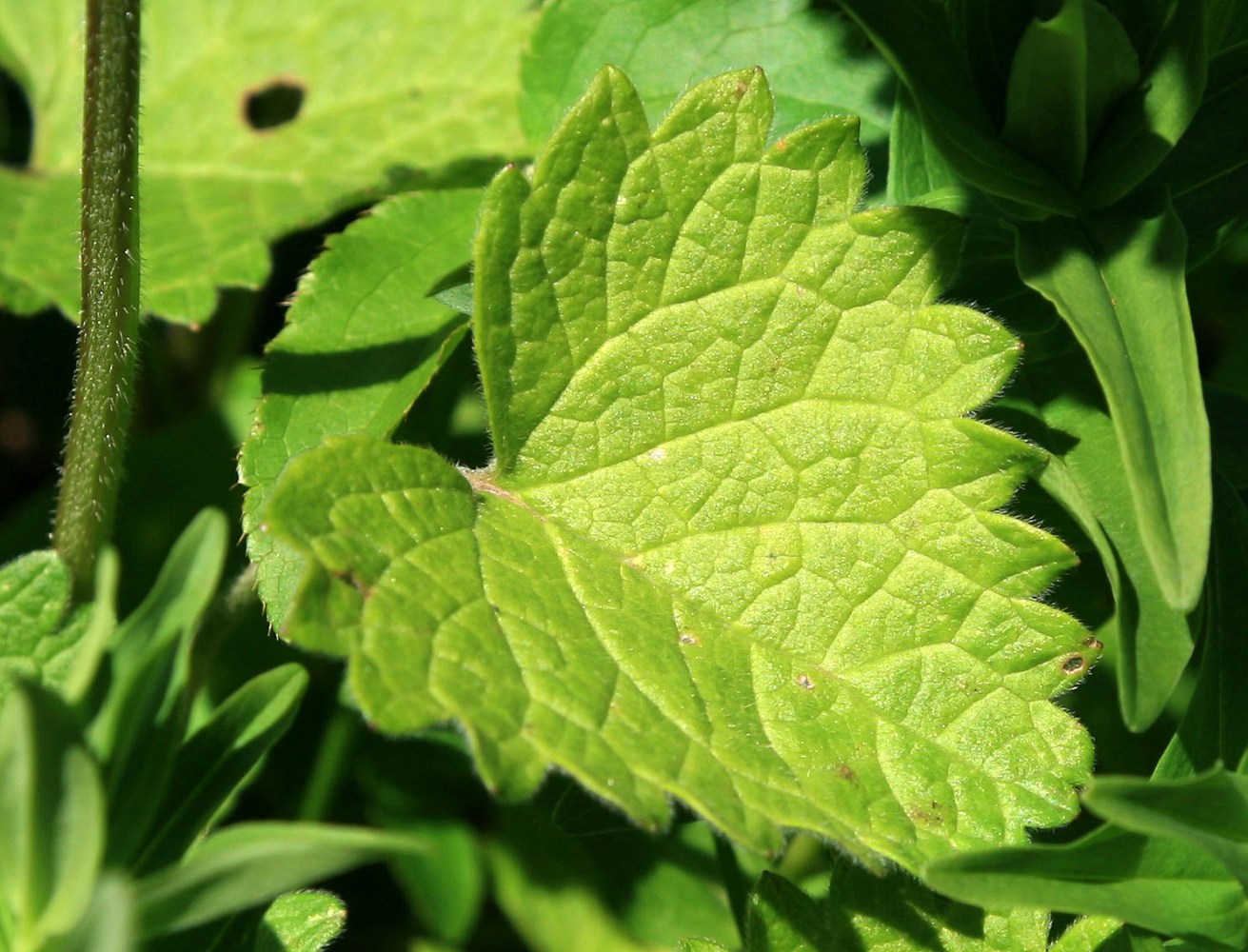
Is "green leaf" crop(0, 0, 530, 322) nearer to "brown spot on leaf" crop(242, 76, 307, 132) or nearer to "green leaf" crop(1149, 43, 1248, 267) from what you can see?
"brown spot on leaf" crop(242, 76, 307, 132)

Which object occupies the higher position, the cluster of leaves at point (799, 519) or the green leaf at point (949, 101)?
the green leaf at point (949, 101)

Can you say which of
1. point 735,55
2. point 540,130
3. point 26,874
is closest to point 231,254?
point 540,130

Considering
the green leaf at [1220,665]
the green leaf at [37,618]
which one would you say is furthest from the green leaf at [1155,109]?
the green leaf at [37,618]

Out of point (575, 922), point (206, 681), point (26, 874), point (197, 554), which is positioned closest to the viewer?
point (26, 874)

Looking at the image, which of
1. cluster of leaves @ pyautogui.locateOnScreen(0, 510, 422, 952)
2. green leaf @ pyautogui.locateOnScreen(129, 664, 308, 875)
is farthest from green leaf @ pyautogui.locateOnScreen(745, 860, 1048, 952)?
green leaf @ pyautogui.locateOnScreen(129, 664, 308, 875)

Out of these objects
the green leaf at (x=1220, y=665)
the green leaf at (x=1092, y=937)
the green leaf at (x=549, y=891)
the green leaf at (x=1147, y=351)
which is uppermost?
the green leaf at (x=1147, y=351)

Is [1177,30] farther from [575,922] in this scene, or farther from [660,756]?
[575,922]

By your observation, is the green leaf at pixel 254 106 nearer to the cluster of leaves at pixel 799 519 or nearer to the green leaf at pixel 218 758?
the cluster of leaves at pixel 799 519
